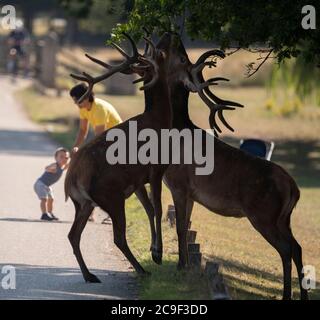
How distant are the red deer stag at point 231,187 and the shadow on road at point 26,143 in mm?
10522

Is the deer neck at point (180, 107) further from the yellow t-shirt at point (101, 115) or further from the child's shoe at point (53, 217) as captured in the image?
the child's shoe at point (53, 217)

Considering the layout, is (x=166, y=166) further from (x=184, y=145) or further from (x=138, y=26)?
(x=138, y=26)

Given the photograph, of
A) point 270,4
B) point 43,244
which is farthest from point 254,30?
point 43,244

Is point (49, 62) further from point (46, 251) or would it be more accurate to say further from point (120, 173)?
point (120, 173)

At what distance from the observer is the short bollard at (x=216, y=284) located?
10.2m

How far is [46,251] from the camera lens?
13531 millimetres

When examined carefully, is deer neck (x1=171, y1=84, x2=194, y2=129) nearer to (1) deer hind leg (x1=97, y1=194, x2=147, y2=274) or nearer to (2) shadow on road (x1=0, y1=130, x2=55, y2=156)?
(1) deer hind leg (x1=97, y1=194, x2=147, y2=274)

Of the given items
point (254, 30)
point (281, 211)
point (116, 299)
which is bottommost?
point (116, 299)

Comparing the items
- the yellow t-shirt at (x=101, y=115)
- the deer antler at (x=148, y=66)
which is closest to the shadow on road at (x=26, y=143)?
the yellow t-shirt at (x=101, y=115)

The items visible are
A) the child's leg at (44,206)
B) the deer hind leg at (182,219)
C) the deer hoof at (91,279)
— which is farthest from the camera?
the child's leg at (44,206)

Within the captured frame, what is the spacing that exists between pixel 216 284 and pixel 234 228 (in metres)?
7.63

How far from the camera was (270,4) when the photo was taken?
13.7 metres

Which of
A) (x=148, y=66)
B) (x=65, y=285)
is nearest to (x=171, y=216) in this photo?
(x=148, y=66)

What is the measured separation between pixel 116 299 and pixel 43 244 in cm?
320
